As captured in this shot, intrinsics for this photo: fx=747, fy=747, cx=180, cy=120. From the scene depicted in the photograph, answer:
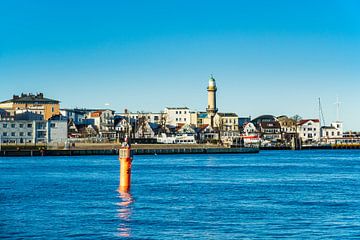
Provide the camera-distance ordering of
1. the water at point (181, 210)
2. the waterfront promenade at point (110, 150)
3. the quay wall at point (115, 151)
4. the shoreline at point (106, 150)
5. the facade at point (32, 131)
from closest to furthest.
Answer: the water at point (181, 210), the quay wall at point (115, 151), the shoreline at point (106, 150), the waterfront promenade at point (110, 150), the facade at point (32, 131)

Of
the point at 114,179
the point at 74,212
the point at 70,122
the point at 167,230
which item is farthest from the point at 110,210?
the point at 70,122

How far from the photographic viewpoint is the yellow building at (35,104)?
18112 centimetres

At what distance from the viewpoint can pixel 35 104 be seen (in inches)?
7318

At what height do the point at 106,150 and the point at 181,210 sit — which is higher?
the point at 106,150

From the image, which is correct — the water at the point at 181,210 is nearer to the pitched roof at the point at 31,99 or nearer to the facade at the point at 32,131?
the facade at the point at 32,131

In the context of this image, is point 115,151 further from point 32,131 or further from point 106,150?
point 32,131

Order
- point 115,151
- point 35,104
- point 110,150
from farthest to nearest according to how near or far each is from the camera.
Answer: point 35,104, point 110,150, point 115,151

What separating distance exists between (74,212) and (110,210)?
205 cm

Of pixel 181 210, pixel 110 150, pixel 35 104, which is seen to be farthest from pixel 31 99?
pixel 181 210

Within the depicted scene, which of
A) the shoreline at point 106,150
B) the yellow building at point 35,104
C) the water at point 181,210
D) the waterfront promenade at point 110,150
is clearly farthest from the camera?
the yellow building at point 35,104

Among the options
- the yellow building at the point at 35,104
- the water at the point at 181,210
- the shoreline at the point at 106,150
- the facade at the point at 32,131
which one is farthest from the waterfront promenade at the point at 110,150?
the water at the point at 181,210

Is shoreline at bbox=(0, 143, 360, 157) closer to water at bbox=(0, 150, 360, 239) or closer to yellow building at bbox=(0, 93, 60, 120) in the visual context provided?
yellow building at bbox=(0, 93, 60, 120)

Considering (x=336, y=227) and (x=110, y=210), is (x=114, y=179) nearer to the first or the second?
(x=110, y=210)

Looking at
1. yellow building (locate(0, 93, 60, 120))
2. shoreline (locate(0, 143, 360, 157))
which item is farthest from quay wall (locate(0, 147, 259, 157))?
yellow building (locate(0, 93, 60, 120))
